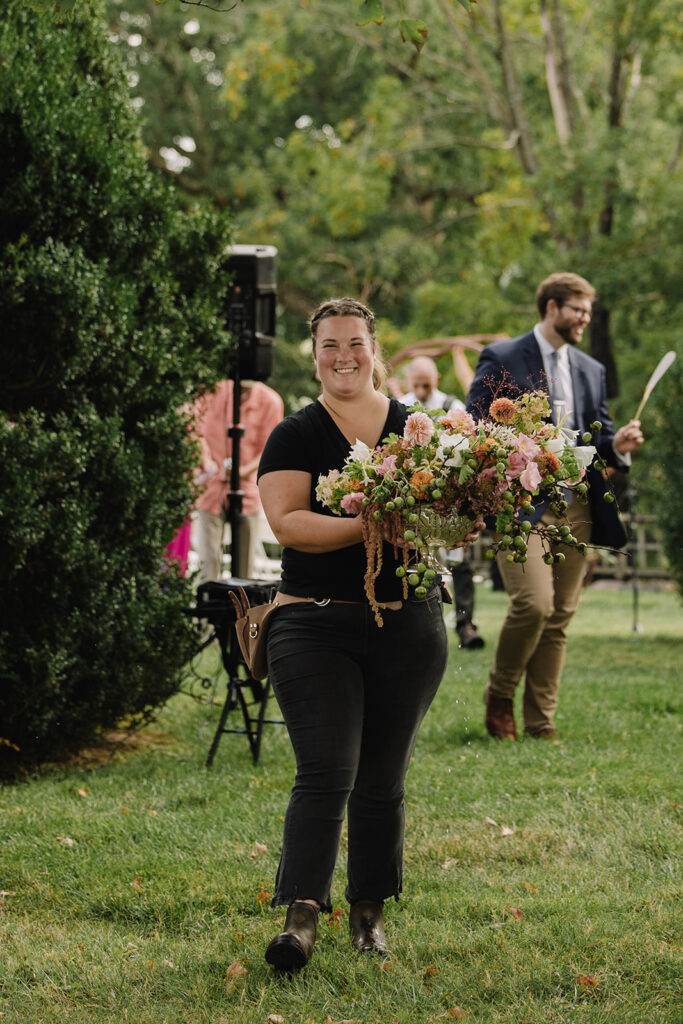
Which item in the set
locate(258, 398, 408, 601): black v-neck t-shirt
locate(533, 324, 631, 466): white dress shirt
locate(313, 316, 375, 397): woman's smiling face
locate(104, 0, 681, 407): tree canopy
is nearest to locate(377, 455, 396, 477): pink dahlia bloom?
locate(258, 398, 408, 601): black v-neck t-shirt

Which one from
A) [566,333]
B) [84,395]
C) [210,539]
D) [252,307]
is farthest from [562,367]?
[210,539]

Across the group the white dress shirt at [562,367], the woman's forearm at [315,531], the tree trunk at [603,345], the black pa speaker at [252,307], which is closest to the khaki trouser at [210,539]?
the black pa speaker at [252,307]

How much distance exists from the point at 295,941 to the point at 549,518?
3.69 metres

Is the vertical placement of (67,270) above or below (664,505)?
above

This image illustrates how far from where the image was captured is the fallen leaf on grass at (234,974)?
12.7 ft

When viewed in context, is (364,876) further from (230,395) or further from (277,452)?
(230,395)

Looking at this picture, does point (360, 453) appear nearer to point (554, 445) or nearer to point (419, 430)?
point (419, 430)

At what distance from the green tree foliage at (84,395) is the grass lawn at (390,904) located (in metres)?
0.63

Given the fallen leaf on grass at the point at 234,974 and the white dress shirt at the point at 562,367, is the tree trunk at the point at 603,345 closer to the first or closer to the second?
the white dress shirt at the point at 562,367

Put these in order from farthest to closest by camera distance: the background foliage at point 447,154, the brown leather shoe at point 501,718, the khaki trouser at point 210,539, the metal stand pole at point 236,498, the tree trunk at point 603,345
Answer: the tree trunk at point 603,345
the background foliage at point 447,154
the khaki trouser at point 210,539
the metal stand pole at point 236,498
the brown leather shoe at point 501,718

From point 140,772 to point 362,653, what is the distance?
325cm

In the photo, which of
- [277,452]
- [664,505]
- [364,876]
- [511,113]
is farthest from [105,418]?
[511,113]

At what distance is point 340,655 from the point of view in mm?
4008

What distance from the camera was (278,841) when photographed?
5.45 meters
